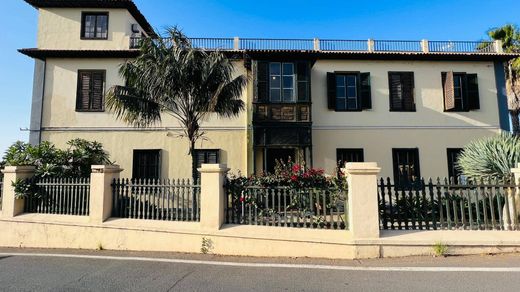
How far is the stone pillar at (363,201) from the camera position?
5512mm

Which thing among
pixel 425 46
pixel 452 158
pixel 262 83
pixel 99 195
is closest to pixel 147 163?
pixel 262 83

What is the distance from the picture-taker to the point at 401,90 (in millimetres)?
13547

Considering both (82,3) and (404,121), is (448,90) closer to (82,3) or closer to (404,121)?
(404,121)

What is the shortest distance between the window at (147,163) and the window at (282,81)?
507cm

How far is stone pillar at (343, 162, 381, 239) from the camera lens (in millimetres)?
5512

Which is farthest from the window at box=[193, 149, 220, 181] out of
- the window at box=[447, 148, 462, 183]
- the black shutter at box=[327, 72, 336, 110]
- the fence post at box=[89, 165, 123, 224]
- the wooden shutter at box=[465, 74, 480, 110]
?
the wooden shutter at box=[465, 74, 480, 110]

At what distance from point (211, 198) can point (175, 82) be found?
385cm

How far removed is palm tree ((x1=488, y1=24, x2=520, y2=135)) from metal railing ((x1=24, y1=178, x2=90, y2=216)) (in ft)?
63.8

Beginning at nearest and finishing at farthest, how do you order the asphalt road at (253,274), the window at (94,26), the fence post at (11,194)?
the asphalt road at (253,274) → the fence post at (11,194) → the window at (94,26)

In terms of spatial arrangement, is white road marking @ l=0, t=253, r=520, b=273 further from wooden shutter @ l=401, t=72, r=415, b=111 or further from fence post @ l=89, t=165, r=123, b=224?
wooden shutter @ l=401, t=72, r=415, b=111

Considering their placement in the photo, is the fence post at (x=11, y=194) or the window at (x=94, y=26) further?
the window at (x=94, y=26)

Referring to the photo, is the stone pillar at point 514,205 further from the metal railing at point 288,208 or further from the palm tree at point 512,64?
the palm tree at point 512,64

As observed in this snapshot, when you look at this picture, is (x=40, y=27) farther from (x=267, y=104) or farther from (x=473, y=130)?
(x=473, y=130)

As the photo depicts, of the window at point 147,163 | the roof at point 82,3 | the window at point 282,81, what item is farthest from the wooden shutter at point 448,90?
the roof at point 82,3
